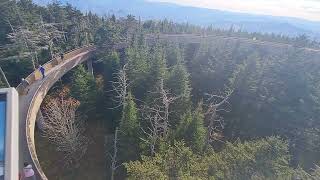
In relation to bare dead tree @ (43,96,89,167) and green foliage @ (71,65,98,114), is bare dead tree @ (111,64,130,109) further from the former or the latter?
bare dead tree @ (43,96,89,167)

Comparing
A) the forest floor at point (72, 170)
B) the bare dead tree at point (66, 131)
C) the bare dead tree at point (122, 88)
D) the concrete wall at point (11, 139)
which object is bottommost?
the forest floor at point (72, 170)

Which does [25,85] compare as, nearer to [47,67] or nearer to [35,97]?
[35,97]

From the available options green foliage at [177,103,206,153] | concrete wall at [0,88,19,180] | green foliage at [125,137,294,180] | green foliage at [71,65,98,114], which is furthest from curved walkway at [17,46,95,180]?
green foliage at [177,103,206,153]

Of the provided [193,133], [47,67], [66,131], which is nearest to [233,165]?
[193,133]

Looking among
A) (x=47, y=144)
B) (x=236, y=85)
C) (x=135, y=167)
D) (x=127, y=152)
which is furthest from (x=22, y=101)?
(x=236, y=85)

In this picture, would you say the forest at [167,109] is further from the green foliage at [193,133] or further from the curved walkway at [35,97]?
the curved walkway at [35,97]

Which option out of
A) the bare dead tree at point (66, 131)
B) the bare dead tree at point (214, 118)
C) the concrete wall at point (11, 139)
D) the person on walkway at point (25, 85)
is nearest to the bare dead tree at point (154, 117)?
the bare dead tree at point (214, 118)
